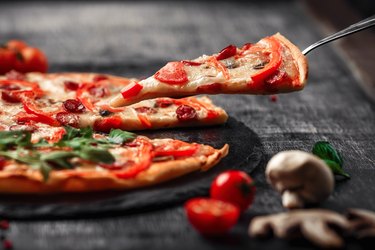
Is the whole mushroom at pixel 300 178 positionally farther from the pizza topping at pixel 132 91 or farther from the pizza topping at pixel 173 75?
the pizza topping at pixel 132 91

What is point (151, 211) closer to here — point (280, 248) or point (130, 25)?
point (280, 248)

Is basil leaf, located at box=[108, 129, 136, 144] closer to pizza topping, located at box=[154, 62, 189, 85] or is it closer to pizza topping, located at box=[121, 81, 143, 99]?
pizza topping, located at box=[121, 81, 143, 99]

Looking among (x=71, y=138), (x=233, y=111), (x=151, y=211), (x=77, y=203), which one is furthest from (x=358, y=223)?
(x=233, y=111)

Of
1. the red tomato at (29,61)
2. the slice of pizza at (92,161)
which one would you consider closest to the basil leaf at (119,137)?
the slice of pizza at (92,161)

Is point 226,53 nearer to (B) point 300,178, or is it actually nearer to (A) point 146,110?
(A) point 146,110

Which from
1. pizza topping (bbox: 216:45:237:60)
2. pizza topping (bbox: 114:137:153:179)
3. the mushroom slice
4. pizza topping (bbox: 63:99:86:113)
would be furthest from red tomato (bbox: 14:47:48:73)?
the mushroom slice

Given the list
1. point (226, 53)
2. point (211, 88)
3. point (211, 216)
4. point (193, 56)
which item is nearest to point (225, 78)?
point (211, 88)
